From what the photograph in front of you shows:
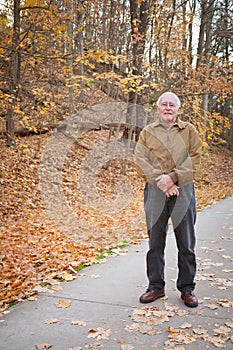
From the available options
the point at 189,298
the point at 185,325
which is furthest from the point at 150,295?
the point at 185,325

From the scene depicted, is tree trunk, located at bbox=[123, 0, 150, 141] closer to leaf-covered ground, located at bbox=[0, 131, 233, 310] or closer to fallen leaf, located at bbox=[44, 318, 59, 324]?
leaf-covered ground, located at bbox=[0, 131, 233, 310]

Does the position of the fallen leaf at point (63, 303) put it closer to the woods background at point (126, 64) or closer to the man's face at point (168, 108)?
the man's face at point (168, 108)

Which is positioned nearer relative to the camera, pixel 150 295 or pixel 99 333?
pixel 99 333

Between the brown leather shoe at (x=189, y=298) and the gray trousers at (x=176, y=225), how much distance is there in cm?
5

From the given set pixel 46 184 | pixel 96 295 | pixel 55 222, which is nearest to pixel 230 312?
pixel 96 295

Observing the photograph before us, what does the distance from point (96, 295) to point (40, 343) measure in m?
1.25

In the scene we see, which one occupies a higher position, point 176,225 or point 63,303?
point 176,225

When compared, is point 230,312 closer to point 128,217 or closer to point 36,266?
point 36,266

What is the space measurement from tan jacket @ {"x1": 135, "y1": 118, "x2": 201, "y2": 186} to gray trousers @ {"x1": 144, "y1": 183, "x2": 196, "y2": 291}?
172 millimetres

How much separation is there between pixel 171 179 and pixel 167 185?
7 centimetres

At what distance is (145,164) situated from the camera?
13.5 feet

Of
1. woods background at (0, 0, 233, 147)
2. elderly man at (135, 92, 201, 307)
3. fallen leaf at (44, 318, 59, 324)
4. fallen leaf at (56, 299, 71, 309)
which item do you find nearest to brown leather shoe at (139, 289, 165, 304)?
elderly man at (135, 92, 201, 307)

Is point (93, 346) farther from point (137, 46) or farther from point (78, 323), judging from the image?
point (137, 46)

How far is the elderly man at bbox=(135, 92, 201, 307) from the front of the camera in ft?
13.3
